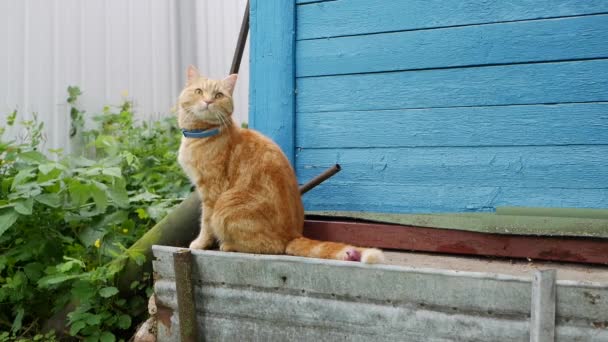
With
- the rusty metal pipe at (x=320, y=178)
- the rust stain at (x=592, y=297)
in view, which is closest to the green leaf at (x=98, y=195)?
the rusty metal pipe at (x=320, y=178)

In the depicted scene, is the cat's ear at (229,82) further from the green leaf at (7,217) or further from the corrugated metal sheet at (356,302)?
the green leaf at (7,217)

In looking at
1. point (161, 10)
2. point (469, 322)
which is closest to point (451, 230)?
point (469, 322)

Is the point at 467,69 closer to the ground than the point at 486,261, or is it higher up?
higher up

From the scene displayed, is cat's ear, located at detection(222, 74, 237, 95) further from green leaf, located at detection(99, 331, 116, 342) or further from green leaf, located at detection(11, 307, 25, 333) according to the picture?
green leaf, located at detection(11, 307, 25, 333)

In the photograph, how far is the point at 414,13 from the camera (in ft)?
9.46

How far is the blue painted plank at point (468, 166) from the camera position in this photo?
8.41 ft

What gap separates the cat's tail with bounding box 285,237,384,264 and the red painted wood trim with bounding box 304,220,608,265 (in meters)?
0.38

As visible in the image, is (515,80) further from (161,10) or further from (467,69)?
(161,10)

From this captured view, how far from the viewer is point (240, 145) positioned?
8.86 feet

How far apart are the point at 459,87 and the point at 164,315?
1712 millimetres

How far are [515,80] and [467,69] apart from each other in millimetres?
225

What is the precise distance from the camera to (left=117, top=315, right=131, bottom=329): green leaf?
9.69 ft

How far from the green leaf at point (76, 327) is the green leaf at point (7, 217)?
1.88 ft

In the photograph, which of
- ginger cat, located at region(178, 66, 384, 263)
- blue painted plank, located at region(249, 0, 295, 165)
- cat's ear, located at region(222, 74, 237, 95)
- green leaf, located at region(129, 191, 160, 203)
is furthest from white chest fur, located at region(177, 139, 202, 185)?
green leaf, located at region(129, 191, 160, 203)
